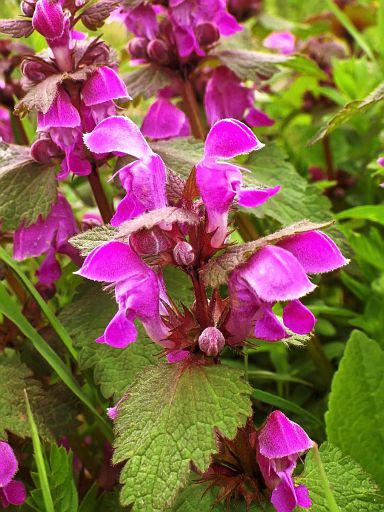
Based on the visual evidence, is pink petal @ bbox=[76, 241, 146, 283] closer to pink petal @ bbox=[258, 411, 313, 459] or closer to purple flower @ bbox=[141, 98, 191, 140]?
pink petal @ bbox=[258, 411, 313, 459]

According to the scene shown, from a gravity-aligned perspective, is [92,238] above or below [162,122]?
above

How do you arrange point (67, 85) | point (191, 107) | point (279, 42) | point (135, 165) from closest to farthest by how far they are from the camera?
point (135, 165) < point (67, 85) < point (191, 107) < point (279, 42)

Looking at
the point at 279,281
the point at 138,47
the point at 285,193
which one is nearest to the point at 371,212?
the point at 285,193

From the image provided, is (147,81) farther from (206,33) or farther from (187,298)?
(187,298)

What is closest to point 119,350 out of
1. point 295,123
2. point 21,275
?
point 21,275

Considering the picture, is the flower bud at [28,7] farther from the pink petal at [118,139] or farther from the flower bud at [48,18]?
the pink petal at [118,139]

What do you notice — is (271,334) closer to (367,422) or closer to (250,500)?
(250,500)

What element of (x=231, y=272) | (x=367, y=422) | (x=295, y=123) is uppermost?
(x=231, y=272)
